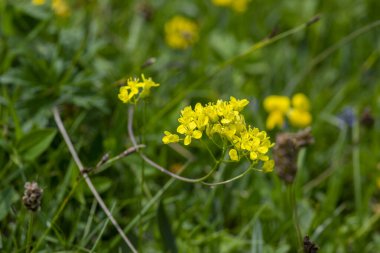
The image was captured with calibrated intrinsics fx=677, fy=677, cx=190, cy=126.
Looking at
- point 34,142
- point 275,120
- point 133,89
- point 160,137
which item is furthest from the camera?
point 275,120

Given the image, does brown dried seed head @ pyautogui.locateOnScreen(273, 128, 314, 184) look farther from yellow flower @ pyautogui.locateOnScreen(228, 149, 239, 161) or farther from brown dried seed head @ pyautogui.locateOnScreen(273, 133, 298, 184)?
yellow flower @ pyautogui.locateOnScreen(228, 149, 239, 161)

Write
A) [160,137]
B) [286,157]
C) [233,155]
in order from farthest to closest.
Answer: [160,137]
[286,157]
[233,155]

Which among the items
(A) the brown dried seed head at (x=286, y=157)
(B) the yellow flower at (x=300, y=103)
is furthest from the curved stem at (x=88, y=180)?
(B) the yellow flower at (x=300, y=103)

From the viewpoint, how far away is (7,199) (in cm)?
194

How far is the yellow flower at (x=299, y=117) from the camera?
269 cm

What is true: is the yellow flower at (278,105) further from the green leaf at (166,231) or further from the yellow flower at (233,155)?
the yellow flower at (233,155)

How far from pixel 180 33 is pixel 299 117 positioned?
0.82m

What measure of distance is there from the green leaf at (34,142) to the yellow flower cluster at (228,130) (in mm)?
726

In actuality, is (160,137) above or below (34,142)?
above

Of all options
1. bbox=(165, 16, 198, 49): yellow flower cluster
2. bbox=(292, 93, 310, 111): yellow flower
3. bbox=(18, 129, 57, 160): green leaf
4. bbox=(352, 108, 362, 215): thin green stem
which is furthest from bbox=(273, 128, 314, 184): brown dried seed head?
bbox=(165, 16, 198, 49): yellow flower cluster

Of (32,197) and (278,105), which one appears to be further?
(278,105)

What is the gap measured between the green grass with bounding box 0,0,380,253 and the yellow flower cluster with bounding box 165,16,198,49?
0.05 meters

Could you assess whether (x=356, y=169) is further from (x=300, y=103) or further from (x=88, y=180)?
(x=88, y=180)

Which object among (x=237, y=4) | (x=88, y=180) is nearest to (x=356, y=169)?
(x=88, y=180)
